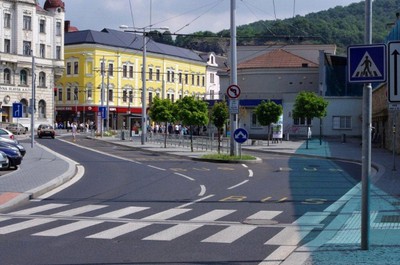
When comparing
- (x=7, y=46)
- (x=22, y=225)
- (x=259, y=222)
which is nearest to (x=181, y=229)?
(x=259, y=222)

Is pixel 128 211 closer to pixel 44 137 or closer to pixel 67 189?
pixel 67 189

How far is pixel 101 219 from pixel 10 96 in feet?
238

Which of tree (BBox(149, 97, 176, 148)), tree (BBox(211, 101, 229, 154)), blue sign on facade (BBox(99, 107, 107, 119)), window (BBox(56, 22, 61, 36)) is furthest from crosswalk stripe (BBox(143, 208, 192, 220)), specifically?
window (BBox(56, 22, 61, 36))

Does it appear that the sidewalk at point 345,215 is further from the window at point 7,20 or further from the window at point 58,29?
the window at point 58,29

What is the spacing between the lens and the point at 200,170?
96.0ft

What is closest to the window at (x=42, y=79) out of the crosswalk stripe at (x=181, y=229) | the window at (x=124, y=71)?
the window at (x=124, y=71)

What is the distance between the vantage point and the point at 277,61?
76.9 m

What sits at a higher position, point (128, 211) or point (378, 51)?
point (378, 51)

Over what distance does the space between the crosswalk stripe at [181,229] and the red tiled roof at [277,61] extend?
61.3 meters

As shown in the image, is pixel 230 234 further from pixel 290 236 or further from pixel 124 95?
pixel 124 95

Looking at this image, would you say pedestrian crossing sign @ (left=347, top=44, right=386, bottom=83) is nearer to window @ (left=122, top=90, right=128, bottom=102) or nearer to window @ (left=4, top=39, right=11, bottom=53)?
window @ (left=4, top=39, right=11, bottom=53)

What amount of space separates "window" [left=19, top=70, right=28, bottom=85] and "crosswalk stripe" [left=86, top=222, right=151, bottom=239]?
7501cm

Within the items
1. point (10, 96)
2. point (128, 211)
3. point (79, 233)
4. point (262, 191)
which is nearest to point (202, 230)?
point (79, 233)

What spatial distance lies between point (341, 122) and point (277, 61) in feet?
45.4
